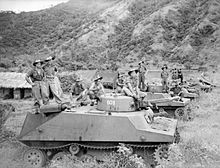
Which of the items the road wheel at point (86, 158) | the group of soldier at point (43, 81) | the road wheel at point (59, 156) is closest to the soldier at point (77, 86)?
the group of soldier at point (43, 81)

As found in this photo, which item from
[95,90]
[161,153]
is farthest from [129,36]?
[161,153]

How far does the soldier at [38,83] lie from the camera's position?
9.23m

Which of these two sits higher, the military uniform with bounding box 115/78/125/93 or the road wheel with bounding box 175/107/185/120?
the military uniform with bounding box 115/78/125/93

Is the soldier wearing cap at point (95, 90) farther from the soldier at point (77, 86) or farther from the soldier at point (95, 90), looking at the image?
the soldier at point (77, 86)

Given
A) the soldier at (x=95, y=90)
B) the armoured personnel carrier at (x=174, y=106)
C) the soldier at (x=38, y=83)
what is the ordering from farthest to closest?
the armoured personnel carrier at (x=174, y=106) < the soldier at (x=95, y=90) < the soldier at (x=38, y=83)

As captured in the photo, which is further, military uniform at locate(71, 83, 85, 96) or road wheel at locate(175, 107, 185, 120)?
road wheel at locate(175, 107, 185, 120)

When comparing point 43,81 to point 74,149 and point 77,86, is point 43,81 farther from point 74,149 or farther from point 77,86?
point 74,149

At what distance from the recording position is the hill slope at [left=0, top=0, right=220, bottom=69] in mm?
35062

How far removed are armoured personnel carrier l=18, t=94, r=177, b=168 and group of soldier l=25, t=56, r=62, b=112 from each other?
2.14 ft

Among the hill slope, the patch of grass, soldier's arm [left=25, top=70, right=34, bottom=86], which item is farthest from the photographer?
the hill slope

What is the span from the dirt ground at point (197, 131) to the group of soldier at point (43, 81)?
6.00 ft

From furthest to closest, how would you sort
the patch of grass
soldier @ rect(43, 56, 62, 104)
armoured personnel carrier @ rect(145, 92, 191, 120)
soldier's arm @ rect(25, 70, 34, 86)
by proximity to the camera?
armoured personnel carrier @ rect(145, 92, 191, 120) → soldier @ rect(43, 56, 62, 104) → soldier's arm @ rect(25, 70, 34, 86) → the patch of grass

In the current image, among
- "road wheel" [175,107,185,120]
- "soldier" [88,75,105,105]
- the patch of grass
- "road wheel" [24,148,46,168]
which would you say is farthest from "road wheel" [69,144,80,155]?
"road wheel" [175,107,185,120]

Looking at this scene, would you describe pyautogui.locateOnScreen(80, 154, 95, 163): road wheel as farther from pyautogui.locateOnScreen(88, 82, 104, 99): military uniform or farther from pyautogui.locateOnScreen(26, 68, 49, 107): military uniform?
pyautogui.locateOnScreen(88, 82, 104, 99): military uniform
